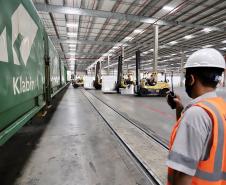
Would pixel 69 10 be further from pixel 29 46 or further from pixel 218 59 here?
pixel 218 59

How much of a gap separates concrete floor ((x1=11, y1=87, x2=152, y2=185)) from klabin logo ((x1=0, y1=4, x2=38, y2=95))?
1258 millimetres

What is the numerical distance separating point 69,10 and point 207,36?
13.8 meters

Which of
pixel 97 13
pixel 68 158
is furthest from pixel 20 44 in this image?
pixel 97 13

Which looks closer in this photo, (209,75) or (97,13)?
(209,75)

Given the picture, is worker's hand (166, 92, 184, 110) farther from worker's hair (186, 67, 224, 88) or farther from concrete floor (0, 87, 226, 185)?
concrete floor (0, 87, 226, 185)

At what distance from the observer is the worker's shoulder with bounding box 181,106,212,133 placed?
98cm

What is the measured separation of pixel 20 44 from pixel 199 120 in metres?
2.53

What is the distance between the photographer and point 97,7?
1304cm

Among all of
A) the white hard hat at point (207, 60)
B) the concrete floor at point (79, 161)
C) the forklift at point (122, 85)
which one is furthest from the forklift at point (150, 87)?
the white hard hat at point (207, 60)

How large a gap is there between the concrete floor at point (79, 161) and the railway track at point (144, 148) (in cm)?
14

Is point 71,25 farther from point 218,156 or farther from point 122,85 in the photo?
point 218,156

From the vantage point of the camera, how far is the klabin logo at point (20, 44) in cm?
215

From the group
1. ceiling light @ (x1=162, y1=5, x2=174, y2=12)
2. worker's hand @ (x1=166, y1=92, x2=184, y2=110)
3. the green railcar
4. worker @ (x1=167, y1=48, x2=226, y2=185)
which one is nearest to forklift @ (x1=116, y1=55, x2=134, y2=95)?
ceiling light @ (x1=162, y1=5, x2=174, y2=12)

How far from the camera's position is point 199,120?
3.21 feet
